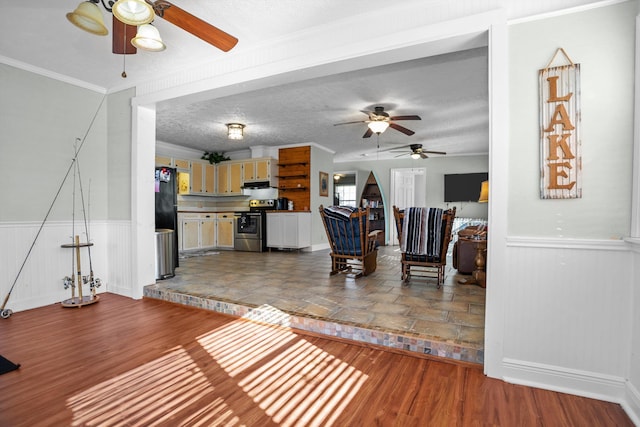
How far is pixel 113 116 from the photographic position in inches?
153

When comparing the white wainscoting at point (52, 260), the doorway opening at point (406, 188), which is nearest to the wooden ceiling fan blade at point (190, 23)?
the white wainscoting at point (52, 260)

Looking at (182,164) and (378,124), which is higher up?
(378,124)

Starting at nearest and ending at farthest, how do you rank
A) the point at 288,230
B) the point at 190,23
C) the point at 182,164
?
the point at 190,23, the point at 288,230, the point at 182,164

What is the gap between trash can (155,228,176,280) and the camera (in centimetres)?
407

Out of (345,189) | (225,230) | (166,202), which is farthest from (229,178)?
(345,189)

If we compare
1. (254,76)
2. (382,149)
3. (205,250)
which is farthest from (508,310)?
(205,250)

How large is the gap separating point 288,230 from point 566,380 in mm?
5677

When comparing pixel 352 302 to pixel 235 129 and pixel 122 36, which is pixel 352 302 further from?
pixel 235 129

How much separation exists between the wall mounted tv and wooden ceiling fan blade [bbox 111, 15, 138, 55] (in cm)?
766

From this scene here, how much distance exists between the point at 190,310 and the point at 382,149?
19.4 ft

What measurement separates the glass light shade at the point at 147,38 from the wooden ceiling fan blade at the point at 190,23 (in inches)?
8.7

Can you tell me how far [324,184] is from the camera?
25.4 ft

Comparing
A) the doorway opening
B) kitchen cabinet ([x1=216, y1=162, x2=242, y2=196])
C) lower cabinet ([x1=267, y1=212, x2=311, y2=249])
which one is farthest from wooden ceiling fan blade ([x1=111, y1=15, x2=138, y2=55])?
the doorway opening

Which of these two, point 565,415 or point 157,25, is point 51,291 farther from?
point 565,415
